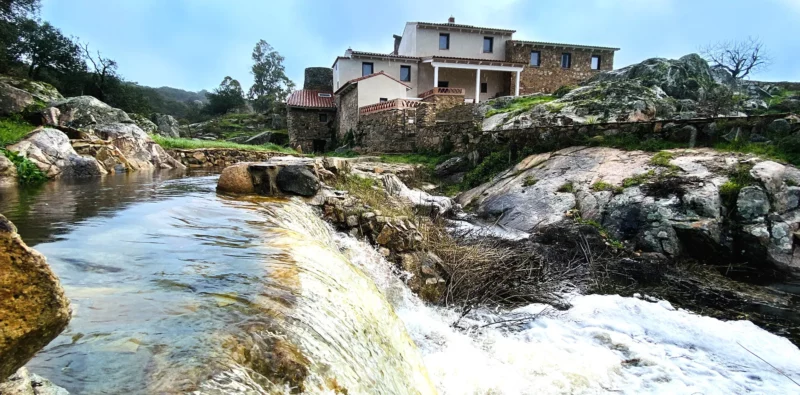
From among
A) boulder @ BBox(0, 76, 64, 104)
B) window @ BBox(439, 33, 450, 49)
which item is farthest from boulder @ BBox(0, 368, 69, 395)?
window @ BBox(439, 33, 450, 49)

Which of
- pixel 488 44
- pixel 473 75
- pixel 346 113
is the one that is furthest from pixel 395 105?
pixel 488 44

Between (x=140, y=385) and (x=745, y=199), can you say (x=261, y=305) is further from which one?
(x=745, y=199)

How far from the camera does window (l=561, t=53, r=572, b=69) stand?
105 feet

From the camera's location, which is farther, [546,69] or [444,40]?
[546,69]

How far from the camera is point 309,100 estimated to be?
31766 mm

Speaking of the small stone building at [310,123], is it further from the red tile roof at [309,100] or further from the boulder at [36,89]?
the boulder at [36,89]

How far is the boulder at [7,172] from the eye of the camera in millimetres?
7794

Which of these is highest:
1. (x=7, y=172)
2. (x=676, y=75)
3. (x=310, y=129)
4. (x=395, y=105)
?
(x=676, y=75)

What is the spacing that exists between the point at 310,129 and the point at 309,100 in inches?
99.0

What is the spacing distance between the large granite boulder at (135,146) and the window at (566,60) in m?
28.5

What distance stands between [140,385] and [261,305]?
95 cm

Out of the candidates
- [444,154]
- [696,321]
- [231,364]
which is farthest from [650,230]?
[444,154]

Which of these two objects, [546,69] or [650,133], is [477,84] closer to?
[546,69]

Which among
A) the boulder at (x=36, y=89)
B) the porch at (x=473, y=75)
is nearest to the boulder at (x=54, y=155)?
the boulder at (x=36, y=89)
